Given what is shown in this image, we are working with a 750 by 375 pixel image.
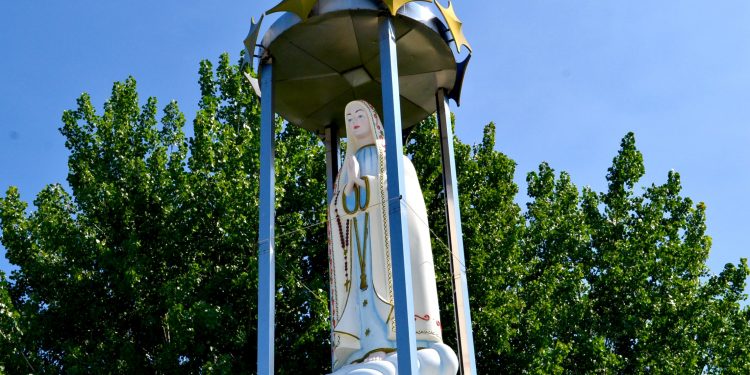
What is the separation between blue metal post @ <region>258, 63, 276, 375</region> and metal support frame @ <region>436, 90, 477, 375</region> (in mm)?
1948

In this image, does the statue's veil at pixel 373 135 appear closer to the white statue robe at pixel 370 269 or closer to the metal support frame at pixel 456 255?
the white statue robe at pixel 370 269

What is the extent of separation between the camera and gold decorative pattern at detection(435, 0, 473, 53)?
9.21m

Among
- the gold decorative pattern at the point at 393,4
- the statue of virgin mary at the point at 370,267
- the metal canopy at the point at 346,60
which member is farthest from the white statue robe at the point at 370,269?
the gold decorative pattern at the point at 393,4

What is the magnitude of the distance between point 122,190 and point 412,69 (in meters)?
8.41

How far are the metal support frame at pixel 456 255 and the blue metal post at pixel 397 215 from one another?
1.59 meters

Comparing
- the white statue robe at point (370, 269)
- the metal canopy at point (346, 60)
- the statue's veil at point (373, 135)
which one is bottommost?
the white statue robe at point (370, 269)

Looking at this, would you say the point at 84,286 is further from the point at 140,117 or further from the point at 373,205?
the point at 373,205

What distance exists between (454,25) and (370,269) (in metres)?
2.71

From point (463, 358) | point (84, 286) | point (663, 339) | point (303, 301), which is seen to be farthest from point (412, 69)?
point (663, 339)

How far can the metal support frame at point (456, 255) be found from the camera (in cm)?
898

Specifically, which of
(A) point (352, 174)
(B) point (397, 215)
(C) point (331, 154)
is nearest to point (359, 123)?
(A) point (352, 174)

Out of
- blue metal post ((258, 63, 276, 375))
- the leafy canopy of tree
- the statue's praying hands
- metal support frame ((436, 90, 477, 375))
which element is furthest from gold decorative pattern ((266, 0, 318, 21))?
the leafy canopy of tree

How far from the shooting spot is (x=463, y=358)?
892cm

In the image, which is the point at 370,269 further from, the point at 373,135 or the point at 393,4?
the point at 393,4
